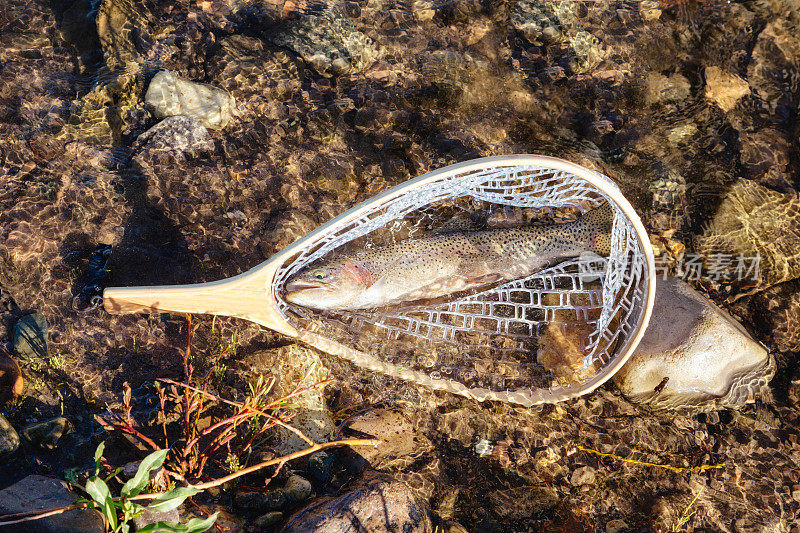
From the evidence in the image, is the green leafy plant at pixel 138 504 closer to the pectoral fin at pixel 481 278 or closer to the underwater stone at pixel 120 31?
the pectoral fin at pixel 481 278

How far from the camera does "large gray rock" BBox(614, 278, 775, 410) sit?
4758 millimetres

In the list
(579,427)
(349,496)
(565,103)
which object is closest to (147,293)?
(349,496)

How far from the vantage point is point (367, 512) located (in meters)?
3.43

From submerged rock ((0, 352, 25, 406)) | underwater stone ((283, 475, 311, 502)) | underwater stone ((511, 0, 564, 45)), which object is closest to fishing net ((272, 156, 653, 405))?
underwater stone ((283, 475, 311, 502))

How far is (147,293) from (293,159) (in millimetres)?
2213

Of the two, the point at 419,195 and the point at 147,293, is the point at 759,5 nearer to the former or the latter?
the point at 419,195

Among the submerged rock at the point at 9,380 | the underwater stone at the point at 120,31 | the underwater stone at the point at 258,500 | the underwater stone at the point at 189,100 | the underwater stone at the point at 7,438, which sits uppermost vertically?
the underwater stone at the point at 120,31

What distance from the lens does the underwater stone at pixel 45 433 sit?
3.76 m

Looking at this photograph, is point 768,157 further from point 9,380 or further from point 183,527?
point 9,380

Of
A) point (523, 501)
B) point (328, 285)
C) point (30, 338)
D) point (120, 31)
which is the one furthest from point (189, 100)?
point (523, 501)

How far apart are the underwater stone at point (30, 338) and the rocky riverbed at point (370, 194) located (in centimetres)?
2

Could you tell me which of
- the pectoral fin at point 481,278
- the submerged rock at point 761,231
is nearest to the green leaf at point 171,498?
the pectoral fin at point 481,278

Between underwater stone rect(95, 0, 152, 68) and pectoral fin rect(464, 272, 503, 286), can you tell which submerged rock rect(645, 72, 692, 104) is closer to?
pectoral fin rect(464, 272, 503, 286)

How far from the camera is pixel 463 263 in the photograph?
5.11 metres
